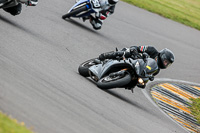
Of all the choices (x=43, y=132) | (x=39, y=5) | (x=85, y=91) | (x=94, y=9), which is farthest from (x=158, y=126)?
(x=39, y=5)

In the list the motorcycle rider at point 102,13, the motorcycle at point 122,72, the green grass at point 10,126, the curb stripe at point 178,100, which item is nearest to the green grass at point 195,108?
the curb stripe at point 178,100

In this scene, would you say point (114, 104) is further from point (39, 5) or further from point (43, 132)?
point (39, 5)

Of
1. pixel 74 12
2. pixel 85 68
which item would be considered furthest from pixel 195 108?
pixel 74 12

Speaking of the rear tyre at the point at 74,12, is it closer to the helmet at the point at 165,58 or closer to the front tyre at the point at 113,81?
the helmet at the point at 165,58

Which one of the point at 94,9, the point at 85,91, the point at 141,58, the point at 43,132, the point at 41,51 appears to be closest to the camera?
the point at 43,132

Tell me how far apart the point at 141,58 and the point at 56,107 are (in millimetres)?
3211

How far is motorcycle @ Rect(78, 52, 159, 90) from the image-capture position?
9070 millimetres

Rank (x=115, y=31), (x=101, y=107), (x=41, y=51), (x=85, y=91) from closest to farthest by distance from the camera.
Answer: (x=101, y=107)
(x=85, y=91)
(x=41, y=51)
(x=115, y=31)

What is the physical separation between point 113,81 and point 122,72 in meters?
0.30

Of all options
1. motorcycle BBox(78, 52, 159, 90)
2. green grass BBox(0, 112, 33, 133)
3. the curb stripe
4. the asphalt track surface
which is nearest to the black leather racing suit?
motorcycle BBox(78, 52, 159, 90)

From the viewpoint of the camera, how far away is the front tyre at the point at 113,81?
8.93m

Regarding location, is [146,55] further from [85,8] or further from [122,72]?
[85,8]

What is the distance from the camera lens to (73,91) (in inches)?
318

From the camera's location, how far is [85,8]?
46.5 feet
